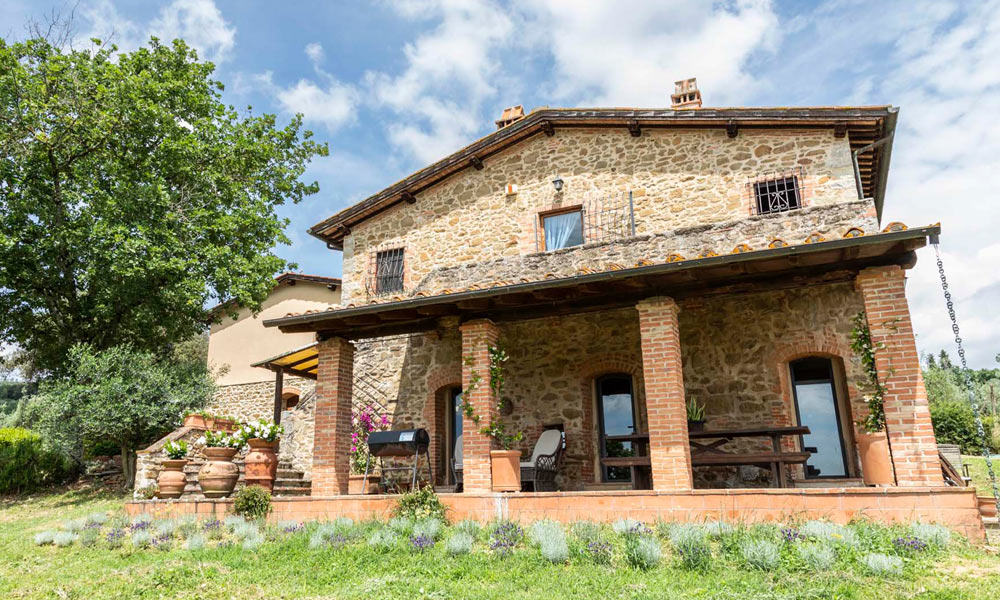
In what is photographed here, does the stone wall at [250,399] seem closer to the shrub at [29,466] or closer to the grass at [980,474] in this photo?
the shrub at [29,466]

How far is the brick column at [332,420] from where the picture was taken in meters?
8.86

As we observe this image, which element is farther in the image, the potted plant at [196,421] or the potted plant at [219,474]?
the potted plant at [196,421]

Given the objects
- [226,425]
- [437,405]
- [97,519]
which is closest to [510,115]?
[437,405]

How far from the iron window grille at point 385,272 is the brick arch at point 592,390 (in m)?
4.71

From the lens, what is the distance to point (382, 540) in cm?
630

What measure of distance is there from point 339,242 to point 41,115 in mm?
6906

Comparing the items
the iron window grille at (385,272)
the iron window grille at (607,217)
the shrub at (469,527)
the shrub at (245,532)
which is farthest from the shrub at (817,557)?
the iron window grille at (385,272)

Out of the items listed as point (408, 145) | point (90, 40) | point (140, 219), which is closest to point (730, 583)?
point (408, 145)

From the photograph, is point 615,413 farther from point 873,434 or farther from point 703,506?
point 873,434

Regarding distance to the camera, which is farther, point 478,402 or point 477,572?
point 478,402

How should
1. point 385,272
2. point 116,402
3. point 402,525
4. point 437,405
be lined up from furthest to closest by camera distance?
point 385,272
point 116,402
point 437,405
point 402,525

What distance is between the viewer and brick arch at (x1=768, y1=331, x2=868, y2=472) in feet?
28.5

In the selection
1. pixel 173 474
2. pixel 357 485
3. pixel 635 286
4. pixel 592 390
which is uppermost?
pixel 635 286

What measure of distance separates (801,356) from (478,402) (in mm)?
4691
